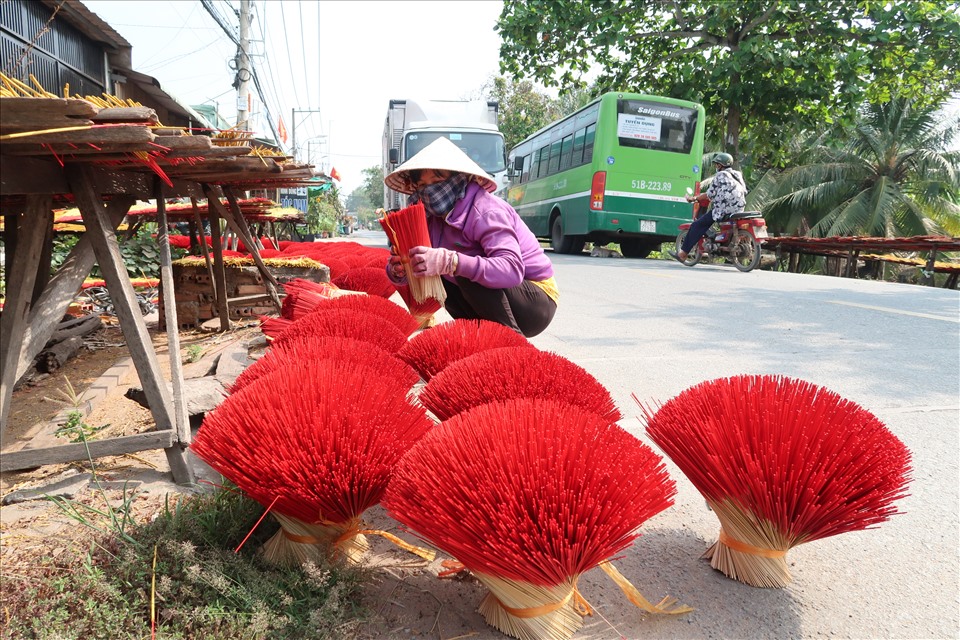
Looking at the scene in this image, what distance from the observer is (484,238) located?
7.70 feet

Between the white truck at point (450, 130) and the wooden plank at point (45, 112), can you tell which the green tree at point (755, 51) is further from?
the wooden plank at point (45, 112)

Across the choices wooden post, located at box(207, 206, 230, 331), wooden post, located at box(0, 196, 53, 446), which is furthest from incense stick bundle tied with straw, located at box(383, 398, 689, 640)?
wooden post, located at box(207, 206, 230, 331)

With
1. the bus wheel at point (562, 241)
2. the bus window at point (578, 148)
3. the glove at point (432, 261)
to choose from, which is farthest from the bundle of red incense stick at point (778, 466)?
the bus wheel at point (562, 241)

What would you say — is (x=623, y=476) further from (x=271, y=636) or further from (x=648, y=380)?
(x=648, y=380)

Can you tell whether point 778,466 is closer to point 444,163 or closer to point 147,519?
point 147,519

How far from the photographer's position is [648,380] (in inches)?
106

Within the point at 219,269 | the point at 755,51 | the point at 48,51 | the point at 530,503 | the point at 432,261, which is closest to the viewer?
the point at 530,503

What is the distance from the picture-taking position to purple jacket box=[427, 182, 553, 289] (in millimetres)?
2215

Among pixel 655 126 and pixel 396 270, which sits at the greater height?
pixel 655 126

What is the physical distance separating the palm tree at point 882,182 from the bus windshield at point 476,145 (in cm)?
1076

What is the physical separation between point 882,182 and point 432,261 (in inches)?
749

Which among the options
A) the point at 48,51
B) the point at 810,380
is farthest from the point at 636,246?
the point at 810,380

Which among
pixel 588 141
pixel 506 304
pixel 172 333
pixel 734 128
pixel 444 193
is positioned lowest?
pixel 172 333

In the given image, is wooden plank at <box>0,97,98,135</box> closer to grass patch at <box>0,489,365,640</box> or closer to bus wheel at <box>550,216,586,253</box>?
Answer: grass patch at <box>0,489,365,640</box>
